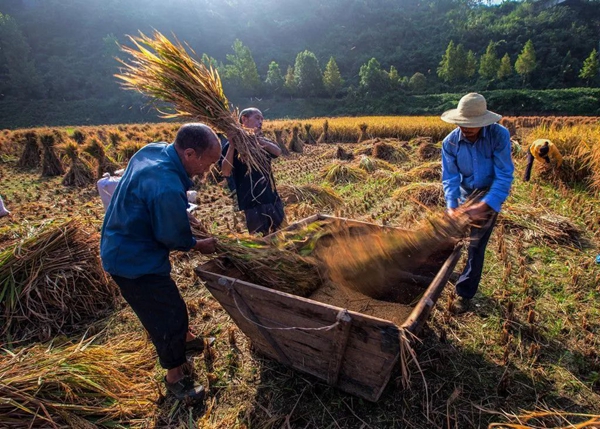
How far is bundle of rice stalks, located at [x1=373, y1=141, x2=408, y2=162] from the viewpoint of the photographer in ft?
35.9

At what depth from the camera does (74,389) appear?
2016mm

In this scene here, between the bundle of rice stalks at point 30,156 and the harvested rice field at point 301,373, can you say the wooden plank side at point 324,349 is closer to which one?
the harvested rice field at point 301,373

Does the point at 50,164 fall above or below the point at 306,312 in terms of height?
Result: below

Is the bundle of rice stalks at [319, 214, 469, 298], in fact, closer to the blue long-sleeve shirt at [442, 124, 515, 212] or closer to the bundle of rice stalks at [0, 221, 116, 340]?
the blue long-sleeve shirt at [442, 124, 515, 212]

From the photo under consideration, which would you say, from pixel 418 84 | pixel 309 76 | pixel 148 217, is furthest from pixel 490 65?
pixel 148 217

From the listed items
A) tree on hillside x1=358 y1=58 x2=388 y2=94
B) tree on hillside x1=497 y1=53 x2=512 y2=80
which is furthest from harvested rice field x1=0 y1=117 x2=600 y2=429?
tree on hillside x1=497 y1=53 x2=512 y2=80

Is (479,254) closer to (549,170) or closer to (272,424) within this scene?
(272,424)

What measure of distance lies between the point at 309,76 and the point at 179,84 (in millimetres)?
53396

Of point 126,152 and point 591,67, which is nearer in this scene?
point 126,152

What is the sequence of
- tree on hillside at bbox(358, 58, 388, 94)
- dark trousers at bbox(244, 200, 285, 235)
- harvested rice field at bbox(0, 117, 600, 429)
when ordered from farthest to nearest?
tree on hillside at bbox(358, 58, 388, 94) < dark trousers at bbox(244, 200, 285, 235) < harvested rice field at bbox(0, 117, 600, 429)

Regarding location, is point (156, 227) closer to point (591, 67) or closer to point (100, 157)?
point (100, 157)

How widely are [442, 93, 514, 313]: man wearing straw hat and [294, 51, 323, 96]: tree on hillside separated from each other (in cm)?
5266

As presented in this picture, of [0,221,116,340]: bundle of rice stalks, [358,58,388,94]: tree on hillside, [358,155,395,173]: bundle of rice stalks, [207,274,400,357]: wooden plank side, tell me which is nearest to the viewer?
[207,274,400,357]: wooden plank side

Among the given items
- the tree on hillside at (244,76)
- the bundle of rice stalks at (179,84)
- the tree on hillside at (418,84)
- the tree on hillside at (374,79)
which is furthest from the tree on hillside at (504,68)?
the bundle of rice stalks at (179,84)
